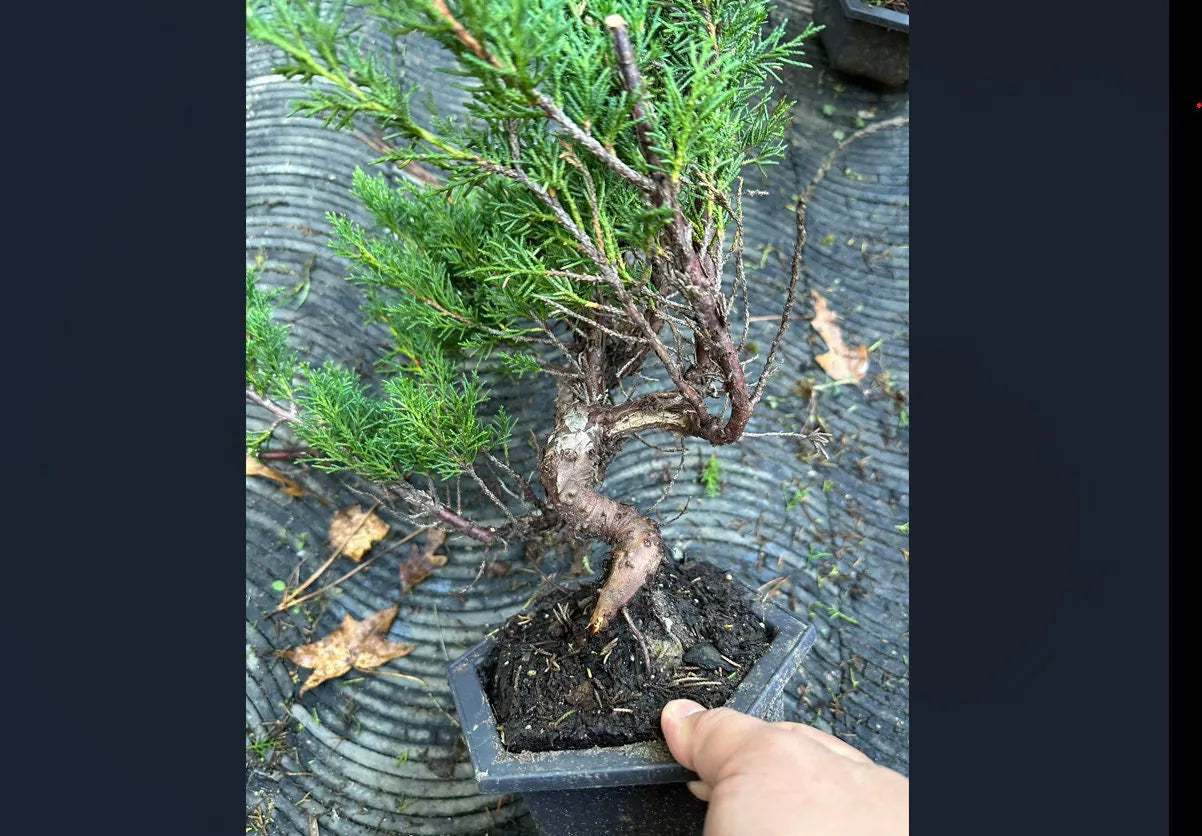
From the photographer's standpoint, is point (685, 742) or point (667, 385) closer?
point (685, 742)

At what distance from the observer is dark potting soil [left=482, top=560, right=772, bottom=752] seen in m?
1.06

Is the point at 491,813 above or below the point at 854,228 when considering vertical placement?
below

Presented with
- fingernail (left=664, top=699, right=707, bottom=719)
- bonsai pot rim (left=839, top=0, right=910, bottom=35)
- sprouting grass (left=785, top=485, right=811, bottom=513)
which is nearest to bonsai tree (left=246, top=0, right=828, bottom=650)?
fingernail (left=664, top=699, right=707, bottom=719)

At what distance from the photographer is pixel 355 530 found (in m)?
1.71

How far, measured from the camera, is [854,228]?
2.19 meters

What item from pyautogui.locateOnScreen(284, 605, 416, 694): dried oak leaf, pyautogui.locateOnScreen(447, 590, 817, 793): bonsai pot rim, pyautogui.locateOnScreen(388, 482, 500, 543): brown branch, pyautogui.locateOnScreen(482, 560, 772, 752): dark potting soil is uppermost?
pyautogui.locateOnScreen(388, 482, 500, 543): brown branch

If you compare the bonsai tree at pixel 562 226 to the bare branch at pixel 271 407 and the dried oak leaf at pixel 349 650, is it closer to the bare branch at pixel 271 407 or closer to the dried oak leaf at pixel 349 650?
the bare branch at pixel 271 407

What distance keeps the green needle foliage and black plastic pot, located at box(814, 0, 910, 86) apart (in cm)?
168

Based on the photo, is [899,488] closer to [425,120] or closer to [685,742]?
[685,742]

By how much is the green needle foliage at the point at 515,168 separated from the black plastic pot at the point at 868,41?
1.68 meters

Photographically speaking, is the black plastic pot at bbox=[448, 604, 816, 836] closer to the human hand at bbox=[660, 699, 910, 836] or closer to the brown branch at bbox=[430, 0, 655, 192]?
the human hand at bbox=[660, 699, 910, 836]
